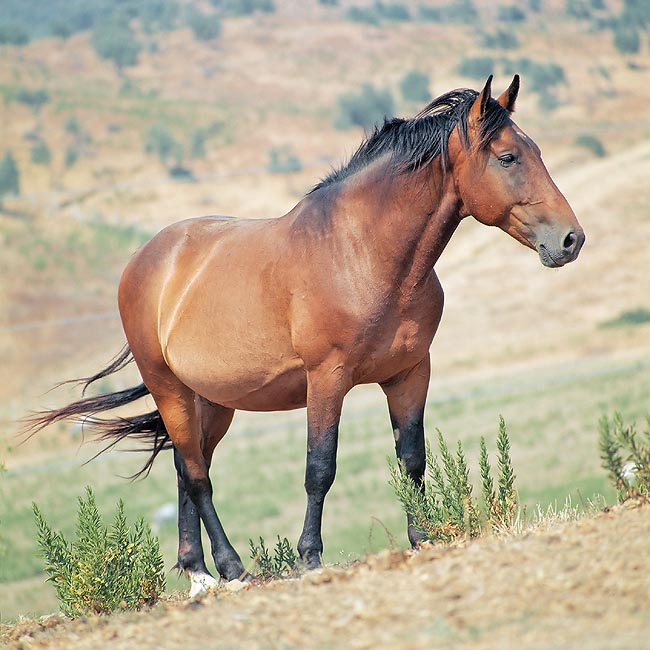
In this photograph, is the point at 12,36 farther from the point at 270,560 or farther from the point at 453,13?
the point at 270,560

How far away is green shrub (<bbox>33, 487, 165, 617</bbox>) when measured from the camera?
18.9 feet

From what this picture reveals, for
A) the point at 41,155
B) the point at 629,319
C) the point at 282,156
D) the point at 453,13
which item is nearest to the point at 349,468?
the point at 629,319

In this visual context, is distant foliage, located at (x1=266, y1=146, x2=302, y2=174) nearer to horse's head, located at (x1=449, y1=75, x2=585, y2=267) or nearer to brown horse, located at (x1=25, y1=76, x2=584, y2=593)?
brown horse, located at (x1=25, y1=76, x2=584, y2=593)

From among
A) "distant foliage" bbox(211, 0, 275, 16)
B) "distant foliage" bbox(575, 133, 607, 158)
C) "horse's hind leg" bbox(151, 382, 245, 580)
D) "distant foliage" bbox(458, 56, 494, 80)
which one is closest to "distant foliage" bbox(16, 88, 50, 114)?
"distant foliage" bbox(458, 56, 494, 80)

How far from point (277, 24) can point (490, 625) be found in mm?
60238

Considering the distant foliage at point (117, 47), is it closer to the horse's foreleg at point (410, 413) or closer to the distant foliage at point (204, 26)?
the distant foliage at point (204, 26)

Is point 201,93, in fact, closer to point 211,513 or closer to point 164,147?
point 164,147

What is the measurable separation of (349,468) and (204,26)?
45.2m

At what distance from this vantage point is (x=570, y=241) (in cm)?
513

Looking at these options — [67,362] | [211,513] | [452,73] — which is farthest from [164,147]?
[211,513]

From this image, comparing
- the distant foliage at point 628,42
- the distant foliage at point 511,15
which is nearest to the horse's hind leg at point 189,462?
the distant foliage at point 628,42

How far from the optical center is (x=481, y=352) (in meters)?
24.7

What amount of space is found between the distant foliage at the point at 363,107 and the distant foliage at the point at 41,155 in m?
12.5

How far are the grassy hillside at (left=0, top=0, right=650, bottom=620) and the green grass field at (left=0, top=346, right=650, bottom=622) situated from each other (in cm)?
6
